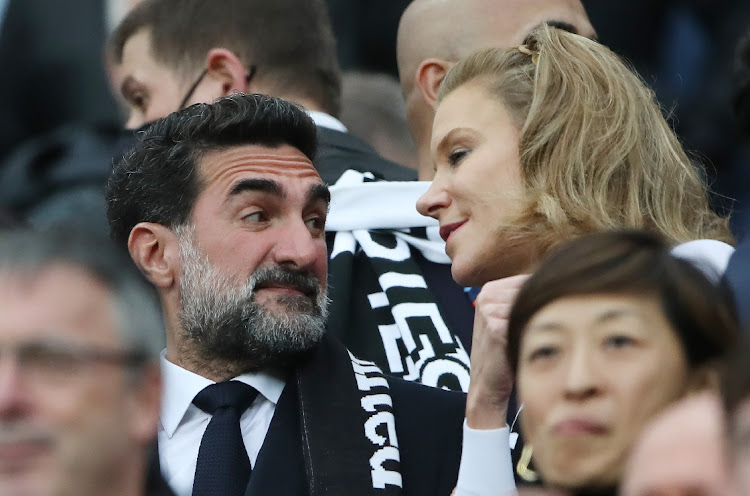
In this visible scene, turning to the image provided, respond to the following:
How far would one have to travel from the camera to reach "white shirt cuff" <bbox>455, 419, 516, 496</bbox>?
303cm

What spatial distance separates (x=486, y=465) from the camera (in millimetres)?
3059

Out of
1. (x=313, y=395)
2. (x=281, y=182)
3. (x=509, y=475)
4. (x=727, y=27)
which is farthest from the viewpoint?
(x=727, y=27)

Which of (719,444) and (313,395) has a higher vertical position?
(719,444)

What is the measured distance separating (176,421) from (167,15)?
191 cm

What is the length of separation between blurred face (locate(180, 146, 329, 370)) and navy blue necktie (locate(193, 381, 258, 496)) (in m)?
0.11

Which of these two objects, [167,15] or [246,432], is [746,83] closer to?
[246,432]

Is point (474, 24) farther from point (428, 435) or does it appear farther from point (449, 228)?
point (428, 435)

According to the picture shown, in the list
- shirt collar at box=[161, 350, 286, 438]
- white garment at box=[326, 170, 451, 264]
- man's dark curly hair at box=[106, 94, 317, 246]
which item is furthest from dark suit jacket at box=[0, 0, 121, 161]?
shirt collar at box=[161, 350, 286, 438]

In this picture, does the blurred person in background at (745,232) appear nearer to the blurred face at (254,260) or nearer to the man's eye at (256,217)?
the blurred face at (254,260)

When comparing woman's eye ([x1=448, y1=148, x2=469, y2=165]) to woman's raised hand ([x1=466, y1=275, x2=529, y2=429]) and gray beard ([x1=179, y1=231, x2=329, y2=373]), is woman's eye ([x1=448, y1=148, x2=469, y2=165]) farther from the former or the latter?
woman's raised hand ([x1=466, y1=275, x2=529, y2=429])

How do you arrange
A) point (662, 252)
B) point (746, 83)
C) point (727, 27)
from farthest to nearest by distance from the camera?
point (727, 27)
point (746, 83)
point (662, 252)

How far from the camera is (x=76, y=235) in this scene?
2.32 m

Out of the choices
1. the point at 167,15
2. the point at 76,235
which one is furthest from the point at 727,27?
Answer: the point at 76,235

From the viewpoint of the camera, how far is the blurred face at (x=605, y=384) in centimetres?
226
